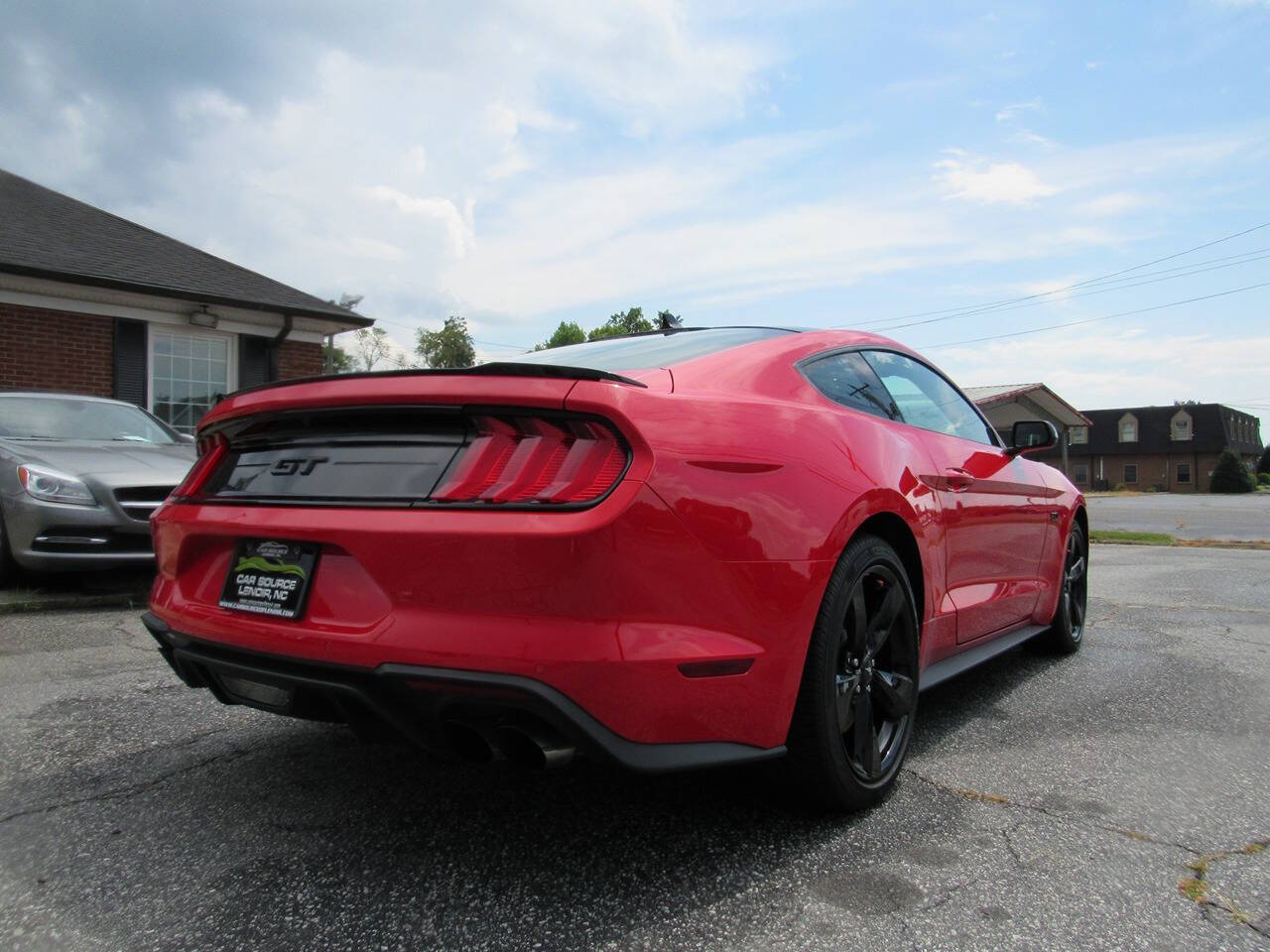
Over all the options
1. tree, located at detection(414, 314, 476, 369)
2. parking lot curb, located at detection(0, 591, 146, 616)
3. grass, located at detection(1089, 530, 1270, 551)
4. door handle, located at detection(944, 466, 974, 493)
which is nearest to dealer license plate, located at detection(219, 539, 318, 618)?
door handle, located at detection(944, 466, 974, 493)

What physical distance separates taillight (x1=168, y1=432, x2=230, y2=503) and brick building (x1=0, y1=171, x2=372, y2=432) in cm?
854

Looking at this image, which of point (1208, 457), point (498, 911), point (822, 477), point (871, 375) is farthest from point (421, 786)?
point (1208, 457)

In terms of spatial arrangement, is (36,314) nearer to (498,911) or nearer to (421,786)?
(421,786)

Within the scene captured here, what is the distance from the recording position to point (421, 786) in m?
2.62

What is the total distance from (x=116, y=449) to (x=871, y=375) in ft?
17.3

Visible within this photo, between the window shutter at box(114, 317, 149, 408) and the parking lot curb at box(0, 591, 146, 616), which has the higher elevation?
the window shutter at box(114, 317, 149, 408)

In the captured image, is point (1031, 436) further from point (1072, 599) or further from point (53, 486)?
point (53, 486)

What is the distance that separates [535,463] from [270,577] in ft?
2.39

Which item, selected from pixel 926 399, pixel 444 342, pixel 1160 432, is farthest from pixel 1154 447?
pixel 926 399

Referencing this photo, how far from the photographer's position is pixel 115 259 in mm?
11516

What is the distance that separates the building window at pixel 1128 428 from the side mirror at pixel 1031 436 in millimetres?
71474

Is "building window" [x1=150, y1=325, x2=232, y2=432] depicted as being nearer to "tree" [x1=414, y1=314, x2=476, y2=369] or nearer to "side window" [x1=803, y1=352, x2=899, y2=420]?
"side window" [x1=803, y1=352, x2=899, y2=420]

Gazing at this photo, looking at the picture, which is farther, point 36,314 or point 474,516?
point 36,314

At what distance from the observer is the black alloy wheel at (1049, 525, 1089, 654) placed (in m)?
4.45
